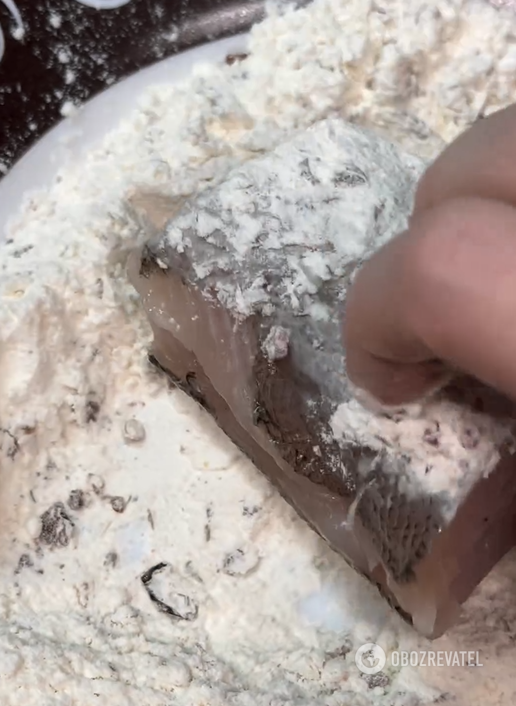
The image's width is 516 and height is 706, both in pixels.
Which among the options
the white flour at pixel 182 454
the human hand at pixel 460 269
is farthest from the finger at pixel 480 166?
the white flour at pixel 182 454

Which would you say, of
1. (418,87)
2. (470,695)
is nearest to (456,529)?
(470,695)

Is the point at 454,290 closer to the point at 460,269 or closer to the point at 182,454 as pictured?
the point at 460,269

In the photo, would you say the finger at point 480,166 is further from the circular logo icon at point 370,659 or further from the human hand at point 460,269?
the circular logo icon at point 370,659

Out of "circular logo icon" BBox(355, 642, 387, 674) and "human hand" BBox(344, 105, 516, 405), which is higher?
"human hand" BBox(344, 105, 516, 405)

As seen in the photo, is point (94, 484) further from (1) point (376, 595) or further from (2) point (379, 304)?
(2) point (379, 304)

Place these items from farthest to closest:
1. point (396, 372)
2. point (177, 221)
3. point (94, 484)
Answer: point (94, 484) → point (177, 221) → point (396, 372)

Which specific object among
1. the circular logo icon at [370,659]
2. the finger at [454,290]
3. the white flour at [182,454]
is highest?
the finger at [454,290]

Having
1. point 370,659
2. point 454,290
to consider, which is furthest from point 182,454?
point 454,290

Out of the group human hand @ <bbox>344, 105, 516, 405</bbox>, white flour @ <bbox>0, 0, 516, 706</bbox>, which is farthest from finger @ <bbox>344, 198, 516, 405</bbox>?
white flour @ <bbox>0, 0, 516, 706</bbox>

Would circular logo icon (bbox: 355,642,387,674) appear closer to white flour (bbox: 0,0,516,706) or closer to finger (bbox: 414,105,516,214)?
white flour (bbox: 0,0,516,706)
